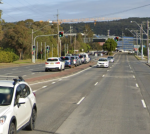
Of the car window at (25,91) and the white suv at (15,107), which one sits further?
the car window at (25,91)

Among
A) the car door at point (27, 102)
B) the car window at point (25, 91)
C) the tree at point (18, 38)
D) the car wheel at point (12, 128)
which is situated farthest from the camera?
the tree at point (18, 38)

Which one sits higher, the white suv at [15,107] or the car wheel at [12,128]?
the white suv at [15,107]

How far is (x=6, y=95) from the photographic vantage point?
7809mm

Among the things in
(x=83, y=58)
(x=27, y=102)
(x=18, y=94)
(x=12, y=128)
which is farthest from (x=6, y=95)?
(x=83, y=58)

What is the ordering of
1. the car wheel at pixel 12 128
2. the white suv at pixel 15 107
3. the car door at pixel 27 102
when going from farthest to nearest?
the car door at pixel 27 102 < the car wheel at pixel 12 128 < the white suv at pixel 15 107

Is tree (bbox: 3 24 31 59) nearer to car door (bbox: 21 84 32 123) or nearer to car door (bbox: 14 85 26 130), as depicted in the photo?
car door (bbox: 21 84 32 123)

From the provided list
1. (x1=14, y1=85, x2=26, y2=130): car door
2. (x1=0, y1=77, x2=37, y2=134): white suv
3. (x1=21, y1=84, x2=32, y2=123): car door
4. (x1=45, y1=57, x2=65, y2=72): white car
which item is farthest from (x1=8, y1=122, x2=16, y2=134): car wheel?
(x1=45, y1=57, x2=65, y2=72): white car

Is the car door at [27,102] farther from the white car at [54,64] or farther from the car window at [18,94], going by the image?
the white car at [54,64]

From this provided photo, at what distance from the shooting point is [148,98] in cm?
1659

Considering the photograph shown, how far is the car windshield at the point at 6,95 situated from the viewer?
7.58m

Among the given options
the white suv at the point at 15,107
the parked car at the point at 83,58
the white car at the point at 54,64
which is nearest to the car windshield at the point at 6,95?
the white suv at the point at 15,107

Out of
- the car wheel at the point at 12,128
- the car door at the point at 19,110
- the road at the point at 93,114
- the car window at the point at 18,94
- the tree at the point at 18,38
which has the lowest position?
the road at the point at 93,114

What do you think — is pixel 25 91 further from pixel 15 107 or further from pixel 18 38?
pixel 18 38

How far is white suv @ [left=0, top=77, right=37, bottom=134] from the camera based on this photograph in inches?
265
